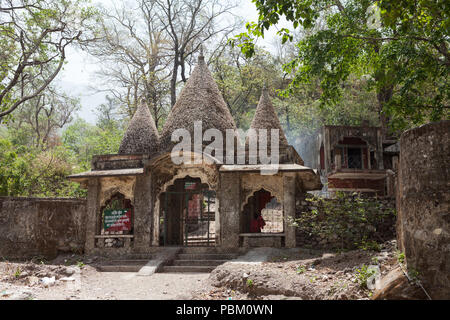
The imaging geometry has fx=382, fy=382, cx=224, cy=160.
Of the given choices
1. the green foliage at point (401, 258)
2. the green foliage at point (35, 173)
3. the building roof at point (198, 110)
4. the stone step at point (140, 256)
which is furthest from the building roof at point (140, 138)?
the green foliage at point (401, 258)

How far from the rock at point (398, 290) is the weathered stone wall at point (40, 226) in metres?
9.74

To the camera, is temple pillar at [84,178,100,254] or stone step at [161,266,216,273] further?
temple pillar at [84,178,100,254]

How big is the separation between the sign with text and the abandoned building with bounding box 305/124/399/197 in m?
9.91

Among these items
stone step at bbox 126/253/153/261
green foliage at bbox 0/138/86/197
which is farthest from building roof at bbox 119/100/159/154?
green foliage at bbox 0/138/86/197

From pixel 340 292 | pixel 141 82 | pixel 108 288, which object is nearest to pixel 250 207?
pixel 108 288

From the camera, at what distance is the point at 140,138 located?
14.3 m

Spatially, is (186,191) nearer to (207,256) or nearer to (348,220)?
(207,256)

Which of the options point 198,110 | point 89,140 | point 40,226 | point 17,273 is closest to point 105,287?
point 17,273

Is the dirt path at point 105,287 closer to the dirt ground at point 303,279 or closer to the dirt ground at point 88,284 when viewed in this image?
the dirt ground at point 88,284

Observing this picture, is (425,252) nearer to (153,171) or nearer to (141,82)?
(153,171)

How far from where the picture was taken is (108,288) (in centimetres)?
782

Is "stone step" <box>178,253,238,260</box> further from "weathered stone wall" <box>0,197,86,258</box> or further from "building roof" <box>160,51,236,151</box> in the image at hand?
"weathered stone wall" <box>0,197,86,258</box>

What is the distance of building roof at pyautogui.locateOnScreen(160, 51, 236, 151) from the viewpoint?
12.4 meters

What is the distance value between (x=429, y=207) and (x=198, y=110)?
9101 millimetres
